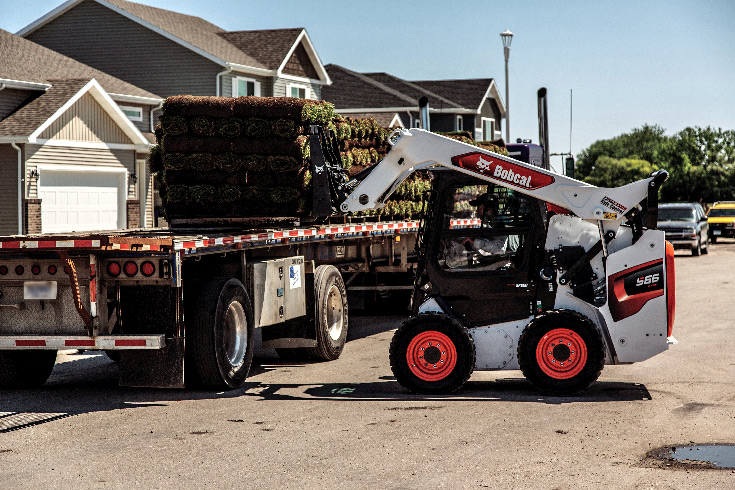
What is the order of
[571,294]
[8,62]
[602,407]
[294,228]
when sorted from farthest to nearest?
[8,62]
[294,228]
[571,294]
[602,407]

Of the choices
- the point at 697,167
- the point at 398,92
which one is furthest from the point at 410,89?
the point at 697,167

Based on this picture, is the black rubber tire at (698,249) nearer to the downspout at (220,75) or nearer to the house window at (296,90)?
the house window at (296,90)

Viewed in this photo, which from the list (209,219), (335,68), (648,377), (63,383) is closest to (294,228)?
(209,219)

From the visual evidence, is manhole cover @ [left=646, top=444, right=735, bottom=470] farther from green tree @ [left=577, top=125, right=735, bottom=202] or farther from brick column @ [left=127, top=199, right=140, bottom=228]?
green tree @ [left=577, top=125, right=735, bottom=202]

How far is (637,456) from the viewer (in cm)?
780

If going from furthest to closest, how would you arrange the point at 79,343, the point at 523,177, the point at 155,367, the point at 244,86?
1. the point at 244,86
2. the point at 523,177
3. the point at 155,367
4. the point at 79,343

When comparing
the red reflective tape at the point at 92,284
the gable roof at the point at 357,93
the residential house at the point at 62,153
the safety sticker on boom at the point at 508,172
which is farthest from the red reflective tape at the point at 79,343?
the gable roof at the point at 357,93

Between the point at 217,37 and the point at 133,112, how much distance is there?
8.82m

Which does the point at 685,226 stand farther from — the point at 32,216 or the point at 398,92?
the point at 398,92

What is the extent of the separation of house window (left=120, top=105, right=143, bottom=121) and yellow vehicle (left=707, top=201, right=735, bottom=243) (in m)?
24.2

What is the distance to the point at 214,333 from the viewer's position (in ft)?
34.1

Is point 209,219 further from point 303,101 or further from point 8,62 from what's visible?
point 8,62

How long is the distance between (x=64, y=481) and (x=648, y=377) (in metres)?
6.64

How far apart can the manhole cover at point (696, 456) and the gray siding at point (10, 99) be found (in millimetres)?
26231
